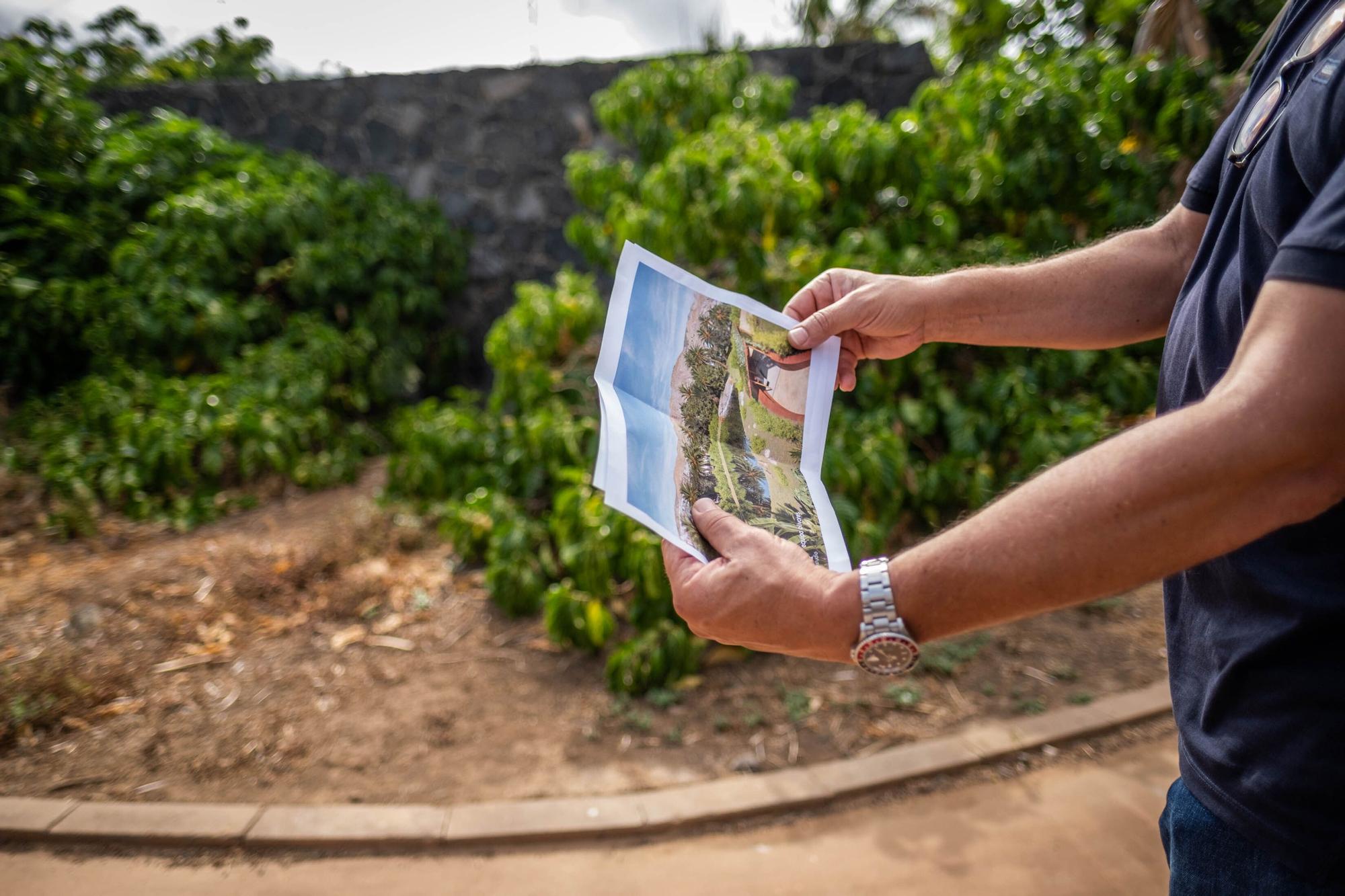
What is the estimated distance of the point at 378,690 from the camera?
303cm

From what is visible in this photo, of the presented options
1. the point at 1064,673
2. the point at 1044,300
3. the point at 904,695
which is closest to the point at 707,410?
the point at 1044,300

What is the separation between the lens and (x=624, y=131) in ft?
15.4

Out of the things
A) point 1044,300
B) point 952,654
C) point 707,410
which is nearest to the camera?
point 707,410

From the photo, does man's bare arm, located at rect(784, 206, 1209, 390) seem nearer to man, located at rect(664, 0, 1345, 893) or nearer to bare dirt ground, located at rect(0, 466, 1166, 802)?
man, located at rect(664, 0, 1345, 893)

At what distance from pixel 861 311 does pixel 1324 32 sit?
607mm

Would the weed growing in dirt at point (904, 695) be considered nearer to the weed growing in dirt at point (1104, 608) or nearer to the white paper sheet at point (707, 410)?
the weed growing in dirt at point (1104, 608)

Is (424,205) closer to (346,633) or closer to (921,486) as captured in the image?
(346,633)

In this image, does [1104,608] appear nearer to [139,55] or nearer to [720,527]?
[720,527]

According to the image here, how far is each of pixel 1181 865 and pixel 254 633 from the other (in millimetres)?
3186

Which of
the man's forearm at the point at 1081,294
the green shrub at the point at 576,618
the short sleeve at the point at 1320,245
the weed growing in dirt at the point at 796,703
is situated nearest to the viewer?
the short sleeve at the point at 1320,245

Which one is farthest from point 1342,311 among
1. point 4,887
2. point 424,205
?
point 424,205

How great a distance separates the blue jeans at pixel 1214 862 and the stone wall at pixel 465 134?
5.70 meters

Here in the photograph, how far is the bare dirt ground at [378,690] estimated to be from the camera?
2602 mm

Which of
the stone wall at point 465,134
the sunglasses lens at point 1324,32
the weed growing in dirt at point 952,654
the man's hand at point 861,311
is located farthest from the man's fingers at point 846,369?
the stone wall at point 465,134
